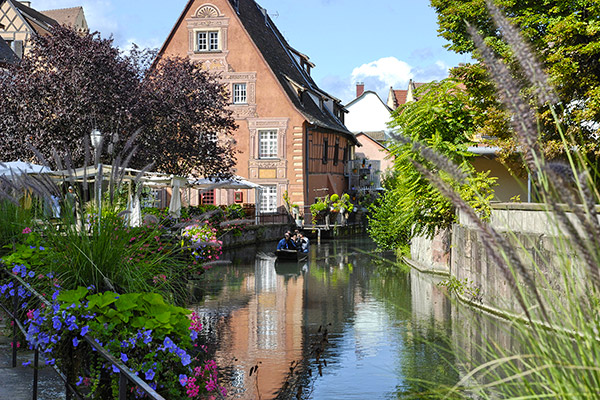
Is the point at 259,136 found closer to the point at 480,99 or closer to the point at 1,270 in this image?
the point at 480,99

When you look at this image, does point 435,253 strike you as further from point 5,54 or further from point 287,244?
point 5,54

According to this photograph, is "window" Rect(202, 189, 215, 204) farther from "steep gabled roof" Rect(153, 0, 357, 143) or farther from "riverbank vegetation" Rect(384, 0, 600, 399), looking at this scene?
"riverbank vegetation" Rect(384, 0, 600, 399)

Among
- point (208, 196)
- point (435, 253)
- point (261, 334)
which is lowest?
point (261, 334)

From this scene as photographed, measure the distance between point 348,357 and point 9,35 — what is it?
51250mm

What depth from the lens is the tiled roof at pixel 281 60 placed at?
4428 centimetres

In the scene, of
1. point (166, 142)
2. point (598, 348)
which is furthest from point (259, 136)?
point (598, 348)

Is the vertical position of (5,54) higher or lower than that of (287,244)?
higher

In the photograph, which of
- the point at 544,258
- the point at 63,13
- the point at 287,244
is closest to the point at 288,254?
the point at 287,244

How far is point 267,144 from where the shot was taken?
44.1 m

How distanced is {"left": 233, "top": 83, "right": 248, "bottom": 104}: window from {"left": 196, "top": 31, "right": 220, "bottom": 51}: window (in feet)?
7.70

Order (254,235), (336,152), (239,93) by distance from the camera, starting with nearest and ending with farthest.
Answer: (254,235) < (239,93) < (336,152)

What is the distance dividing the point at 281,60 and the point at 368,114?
2998cm

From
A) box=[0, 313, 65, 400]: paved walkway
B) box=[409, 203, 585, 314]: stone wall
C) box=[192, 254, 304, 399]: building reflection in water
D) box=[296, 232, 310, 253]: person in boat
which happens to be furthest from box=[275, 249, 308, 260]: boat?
box=[0, 313, 65, 400]: paved walkway

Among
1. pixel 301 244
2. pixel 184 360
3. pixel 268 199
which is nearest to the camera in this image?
pixel 184 360
